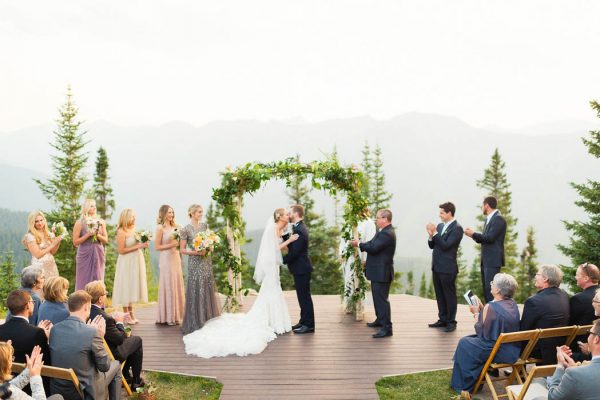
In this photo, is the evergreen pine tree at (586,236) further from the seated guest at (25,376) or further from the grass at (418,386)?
the seated guest at (25,376)

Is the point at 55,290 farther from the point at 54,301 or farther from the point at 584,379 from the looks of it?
the point at 584,379

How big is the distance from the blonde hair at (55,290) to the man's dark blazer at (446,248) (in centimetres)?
542

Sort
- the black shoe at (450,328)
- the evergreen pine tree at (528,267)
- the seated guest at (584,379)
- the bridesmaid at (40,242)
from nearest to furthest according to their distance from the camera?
the seated guest at (584,379) < the bridesmaid at (40,242) < the black shoe at (450,328) < the evergreen pine tree at (528,267)

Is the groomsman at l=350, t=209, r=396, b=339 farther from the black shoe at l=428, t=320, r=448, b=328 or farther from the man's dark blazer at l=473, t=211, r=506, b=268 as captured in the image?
the man's dark blazer at l=473, t=211, r=506, b=268

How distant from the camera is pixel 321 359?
715 centimetres

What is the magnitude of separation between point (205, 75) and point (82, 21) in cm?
6371

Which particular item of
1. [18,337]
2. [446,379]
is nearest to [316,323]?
[446,379]

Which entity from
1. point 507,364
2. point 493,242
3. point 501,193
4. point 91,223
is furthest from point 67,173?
point 507,364

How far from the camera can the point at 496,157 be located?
169 feet

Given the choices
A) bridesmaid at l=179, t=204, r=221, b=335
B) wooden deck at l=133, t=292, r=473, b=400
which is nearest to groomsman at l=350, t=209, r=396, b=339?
wooden deck at l=133, t=292, r=473, b=400

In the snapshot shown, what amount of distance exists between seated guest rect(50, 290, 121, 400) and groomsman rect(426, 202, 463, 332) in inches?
207

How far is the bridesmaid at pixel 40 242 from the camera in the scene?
27.8ft

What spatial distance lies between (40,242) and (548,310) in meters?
7.39

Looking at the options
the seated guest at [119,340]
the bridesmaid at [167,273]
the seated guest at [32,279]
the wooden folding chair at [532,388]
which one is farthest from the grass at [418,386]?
the bridesmaid at [167,273]
